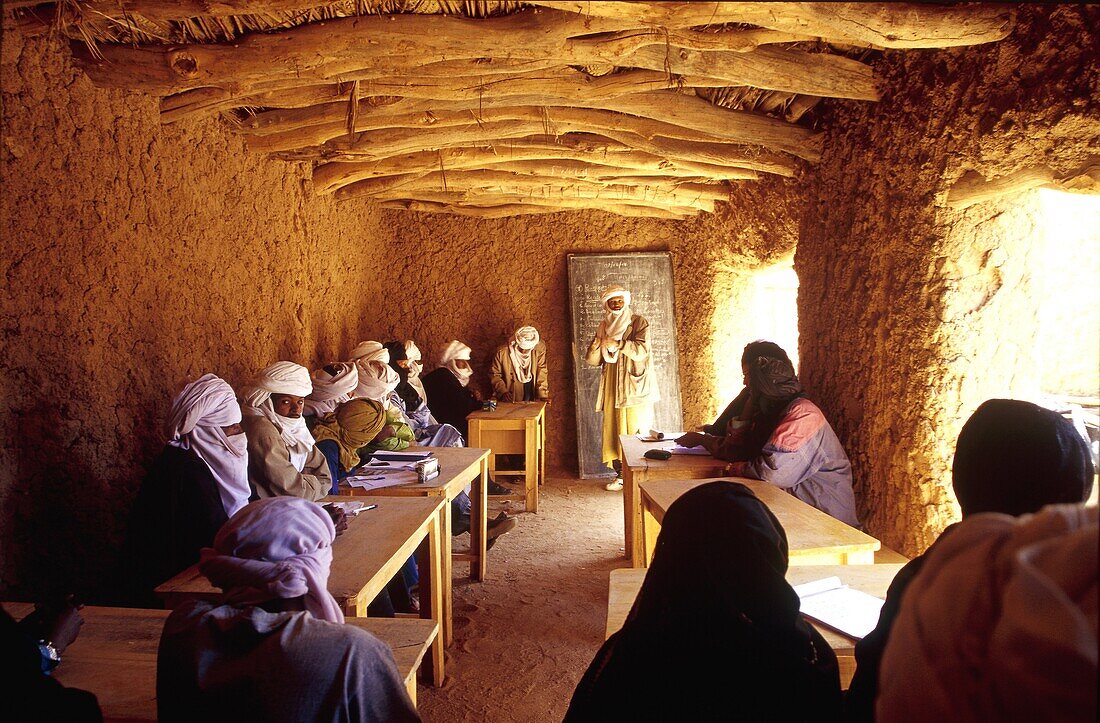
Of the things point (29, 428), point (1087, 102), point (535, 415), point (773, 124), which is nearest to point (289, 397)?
point (29, 428)

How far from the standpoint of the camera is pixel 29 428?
287 centimetres

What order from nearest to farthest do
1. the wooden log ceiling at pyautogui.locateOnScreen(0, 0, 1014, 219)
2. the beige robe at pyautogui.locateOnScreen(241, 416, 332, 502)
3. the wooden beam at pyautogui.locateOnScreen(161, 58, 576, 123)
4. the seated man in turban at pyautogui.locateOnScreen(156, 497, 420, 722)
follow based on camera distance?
the seated man in turban at pyautogui.locateOnScreen(156, 497, 420, 722) → the wooden log ceiling at pyautogui.locateOnScreen(0, 0, 1014, 219) → the beige robe at pyautogui.locateOnScreen(241, 416, 332, 502) → the wooden beam at pyautogui.locateOnScreen(161, 58, 576, 123)

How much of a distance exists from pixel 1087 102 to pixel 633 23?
1.90 meters

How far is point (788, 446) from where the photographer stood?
3.92 m

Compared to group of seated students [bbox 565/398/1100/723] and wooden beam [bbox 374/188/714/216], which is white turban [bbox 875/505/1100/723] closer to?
group of seated students [bbox 565/398/1100/723]

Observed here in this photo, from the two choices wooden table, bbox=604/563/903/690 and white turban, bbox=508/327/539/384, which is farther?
white turban, bbox=508/327/539/384

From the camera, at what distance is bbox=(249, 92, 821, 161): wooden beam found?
446 centimetres

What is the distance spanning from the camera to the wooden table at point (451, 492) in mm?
3639

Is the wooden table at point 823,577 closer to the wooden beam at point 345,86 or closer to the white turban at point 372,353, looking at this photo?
the wooden beam at point 345,86

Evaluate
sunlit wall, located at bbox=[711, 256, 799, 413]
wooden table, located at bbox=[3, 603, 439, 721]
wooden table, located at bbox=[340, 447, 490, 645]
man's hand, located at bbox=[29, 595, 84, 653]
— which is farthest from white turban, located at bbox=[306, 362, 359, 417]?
sunlit wall, located at bbox=[711, 256, 799, 413]

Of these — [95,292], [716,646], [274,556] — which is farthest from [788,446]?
[95,292]

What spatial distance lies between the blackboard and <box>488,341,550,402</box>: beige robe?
19.1 inches

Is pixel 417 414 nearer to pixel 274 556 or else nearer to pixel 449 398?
pixel 449 398

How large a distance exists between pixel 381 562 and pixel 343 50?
2.49 meters
